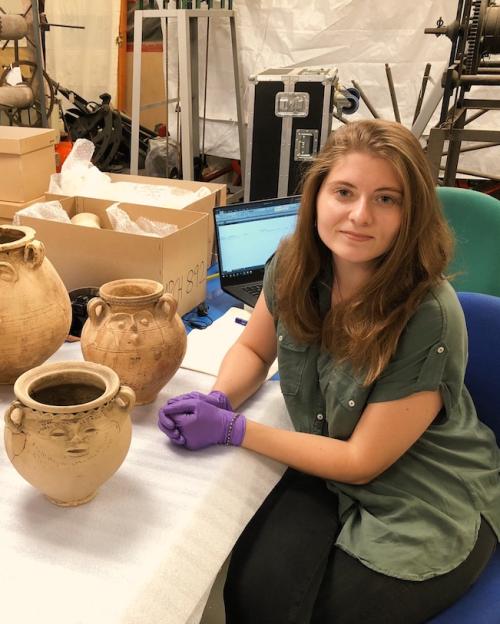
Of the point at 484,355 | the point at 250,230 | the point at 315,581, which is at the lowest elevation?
the point at 315,581

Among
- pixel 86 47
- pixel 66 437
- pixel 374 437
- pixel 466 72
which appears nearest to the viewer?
pixel 66 437

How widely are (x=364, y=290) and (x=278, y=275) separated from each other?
0.18 metres

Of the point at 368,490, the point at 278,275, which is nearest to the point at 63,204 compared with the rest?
the point at 278,275

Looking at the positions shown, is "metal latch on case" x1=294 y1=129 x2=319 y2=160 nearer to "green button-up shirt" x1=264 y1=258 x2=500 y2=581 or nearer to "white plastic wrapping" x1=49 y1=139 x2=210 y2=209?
"white plastic wrapping" x1=49 y1=139 x2=210 y2=209

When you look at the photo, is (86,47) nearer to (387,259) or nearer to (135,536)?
(387,259)

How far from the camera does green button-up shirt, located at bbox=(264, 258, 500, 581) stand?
87 cm

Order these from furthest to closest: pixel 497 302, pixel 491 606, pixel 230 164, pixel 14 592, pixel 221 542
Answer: pixel 230 164 → pixel 497 302 → pixel 491 606 → pixel 221 542 → pixel 14 592

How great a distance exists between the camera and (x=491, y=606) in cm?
85

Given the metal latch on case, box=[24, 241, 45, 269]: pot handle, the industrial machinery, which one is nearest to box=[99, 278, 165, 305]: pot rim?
box=[24, 241, 45, 269]: pot handle

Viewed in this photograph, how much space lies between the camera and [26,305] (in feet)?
2.96

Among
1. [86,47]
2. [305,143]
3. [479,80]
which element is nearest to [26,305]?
[479,80]

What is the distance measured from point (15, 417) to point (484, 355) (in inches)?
30.6

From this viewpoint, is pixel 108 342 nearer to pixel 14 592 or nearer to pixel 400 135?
pixel 14 592

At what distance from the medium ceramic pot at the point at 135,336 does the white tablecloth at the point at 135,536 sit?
9cm
